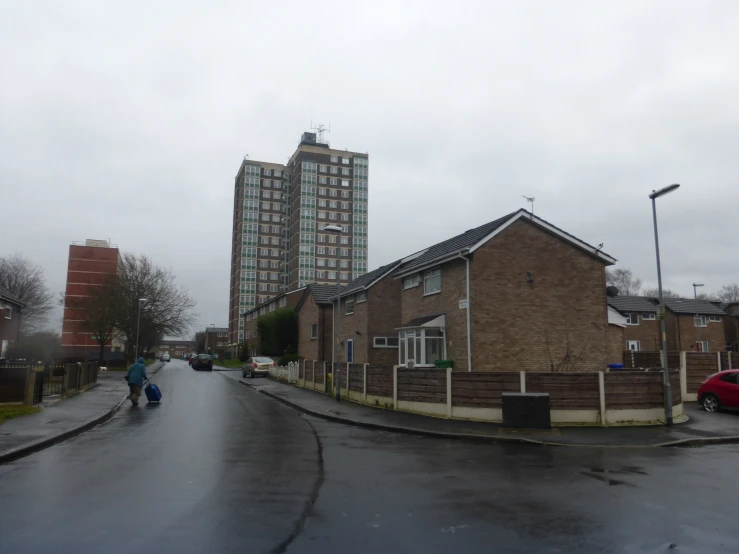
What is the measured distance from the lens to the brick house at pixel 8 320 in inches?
1532

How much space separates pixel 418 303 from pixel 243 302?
94.5 meters

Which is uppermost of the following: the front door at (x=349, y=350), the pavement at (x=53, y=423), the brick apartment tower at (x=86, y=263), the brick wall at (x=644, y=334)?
the brick apartment tower at (x=86, y=263)

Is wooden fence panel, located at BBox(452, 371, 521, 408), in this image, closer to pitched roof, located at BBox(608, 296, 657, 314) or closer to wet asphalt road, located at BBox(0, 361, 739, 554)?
wet asphalt road, located at BBox(0, 361, 739, 554)

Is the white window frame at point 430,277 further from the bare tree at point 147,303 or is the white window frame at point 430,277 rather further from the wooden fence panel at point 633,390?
the bare tree at point 147,303

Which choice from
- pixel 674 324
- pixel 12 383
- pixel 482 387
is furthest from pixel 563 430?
pixel 674 324

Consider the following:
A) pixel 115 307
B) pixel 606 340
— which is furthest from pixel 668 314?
pixel 115 307

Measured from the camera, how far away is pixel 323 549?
5184mm

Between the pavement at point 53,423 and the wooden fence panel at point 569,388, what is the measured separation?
11178mm

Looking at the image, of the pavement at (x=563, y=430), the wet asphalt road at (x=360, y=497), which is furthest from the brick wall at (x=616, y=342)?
the wet asphalt road at (x=360, y=497)

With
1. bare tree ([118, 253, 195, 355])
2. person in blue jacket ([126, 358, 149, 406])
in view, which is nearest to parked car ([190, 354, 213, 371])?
bare tree ([118, 253, 195, 355])

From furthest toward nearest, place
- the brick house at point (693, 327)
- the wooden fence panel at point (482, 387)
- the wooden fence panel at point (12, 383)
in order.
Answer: the brick house at point (693, 327)
the wooden fence panel at point (12, 383)
the wooden fence panel at point (482, 387)

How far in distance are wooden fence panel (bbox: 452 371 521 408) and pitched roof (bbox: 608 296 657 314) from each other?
3501 cm

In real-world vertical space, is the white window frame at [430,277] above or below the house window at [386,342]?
above

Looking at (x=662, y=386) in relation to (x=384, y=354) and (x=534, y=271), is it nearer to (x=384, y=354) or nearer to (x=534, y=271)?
(x=534, y=271)
